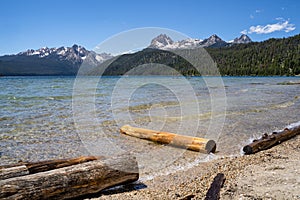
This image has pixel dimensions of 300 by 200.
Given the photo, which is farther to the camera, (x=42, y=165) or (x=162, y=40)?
(x=162, y=40)

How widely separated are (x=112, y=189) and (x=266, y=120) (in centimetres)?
1100

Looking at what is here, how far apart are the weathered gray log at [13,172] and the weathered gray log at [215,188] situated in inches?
140

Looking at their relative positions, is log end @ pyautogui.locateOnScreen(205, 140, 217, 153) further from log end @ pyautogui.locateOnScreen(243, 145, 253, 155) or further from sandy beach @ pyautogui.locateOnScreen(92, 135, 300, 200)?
log end @ pyautogui.locateOnScreen(243, 145, 253, 155)

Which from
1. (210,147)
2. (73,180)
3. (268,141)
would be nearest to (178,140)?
(210,147)

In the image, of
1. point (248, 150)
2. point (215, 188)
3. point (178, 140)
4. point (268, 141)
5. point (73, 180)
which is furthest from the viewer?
point (178, 140)

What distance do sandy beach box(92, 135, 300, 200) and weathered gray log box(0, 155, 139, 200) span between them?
0.30 metres

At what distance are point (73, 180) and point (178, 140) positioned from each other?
4867 millimetres

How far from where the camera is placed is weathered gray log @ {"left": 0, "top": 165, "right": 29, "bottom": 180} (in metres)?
4.83

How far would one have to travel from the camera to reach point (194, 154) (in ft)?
27.1

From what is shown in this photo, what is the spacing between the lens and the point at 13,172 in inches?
194

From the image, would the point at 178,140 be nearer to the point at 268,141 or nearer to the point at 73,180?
the point at 268,141

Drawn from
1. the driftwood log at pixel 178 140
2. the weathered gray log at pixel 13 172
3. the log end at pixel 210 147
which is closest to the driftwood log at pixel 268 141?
the log end at pixel 210 147

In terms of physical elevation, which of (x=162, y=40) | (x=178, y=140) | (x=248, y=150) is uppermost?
(x=162, y=40)

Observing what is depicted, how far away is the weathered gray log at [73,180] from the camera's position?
14.3 feet
